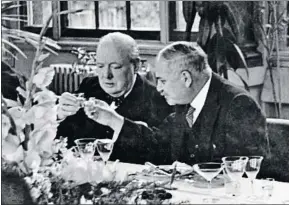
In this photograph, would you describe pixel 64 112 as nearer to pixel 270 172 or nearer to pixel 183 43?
pixel 183 43

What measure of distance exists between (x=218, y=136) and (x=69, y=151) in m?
0.43

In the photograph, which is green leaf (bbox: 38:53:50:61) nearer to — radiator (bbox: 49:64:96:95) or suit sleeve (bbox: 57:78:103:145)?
radiator (bbox: 49:64:96:95)

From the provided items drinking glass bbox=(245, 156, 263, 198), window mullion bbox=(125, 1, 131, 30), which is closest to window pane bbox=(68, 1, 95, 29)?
window mullion bbox=(125, 1, 131, 30)

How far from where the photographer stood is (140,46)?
1.87 meters

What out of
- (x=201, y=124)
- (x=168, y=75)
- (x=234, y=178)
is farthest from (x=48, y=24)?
(x=234, y=178)

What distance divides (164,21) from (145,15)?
0.06 meters

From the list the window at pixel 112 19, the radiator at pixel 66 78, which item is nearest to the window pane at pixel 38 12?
the window at pixel 112 19

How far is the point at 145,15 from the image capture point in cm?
187

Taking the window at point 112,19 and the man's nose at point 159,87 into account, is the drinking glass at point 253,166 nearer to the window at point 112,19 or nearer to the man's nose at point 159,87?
the man's nose at point 159,87

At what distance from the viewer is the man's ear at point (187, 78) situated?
6.03 feet

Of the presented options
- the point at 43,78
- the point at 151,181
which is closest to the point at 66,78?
the point at 43,78

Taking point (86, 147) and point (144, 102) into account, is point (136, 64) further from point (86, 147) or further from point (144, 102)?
point (86, 147)

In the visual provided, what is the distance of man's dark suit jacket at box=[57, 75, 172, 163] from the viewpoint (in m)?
1.89

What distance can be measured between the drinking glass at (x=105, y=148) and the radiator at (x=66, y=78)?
171mm
